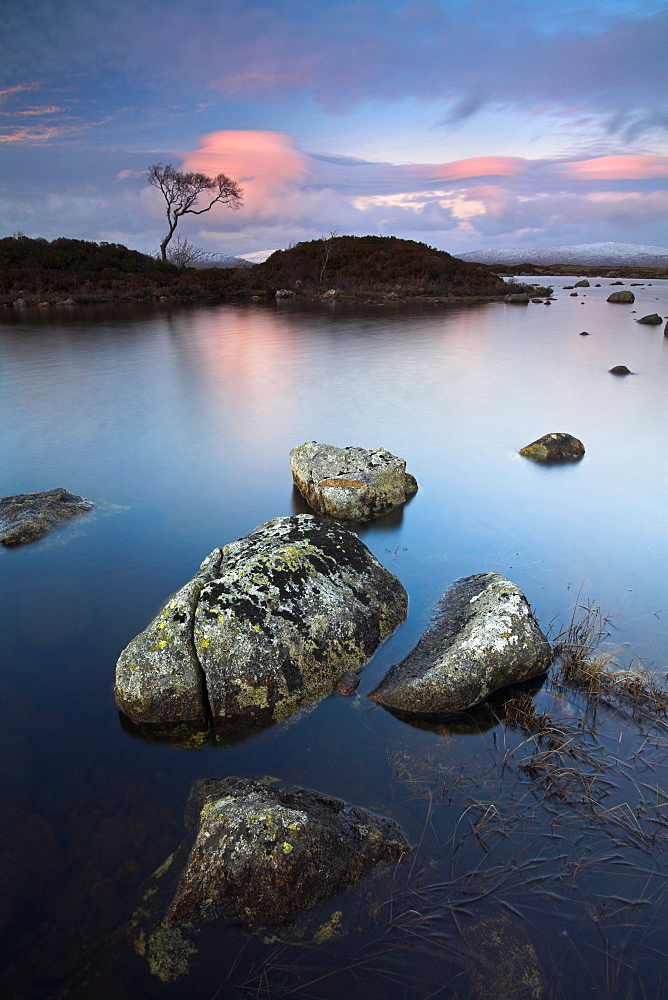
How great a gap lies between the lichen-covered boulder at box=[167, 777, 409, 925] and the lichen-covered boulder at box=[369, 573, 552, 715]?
1.18 metres

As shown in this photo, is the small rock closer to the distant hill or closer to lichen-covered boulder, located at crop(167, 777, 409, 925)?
lichen-covered boulder, located at crop(167, 777, 409, 925)

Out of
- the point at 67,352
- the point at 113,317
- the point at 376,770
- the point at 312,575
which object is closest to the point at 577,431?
the point at 312,575

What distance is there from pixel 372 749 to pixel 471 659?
1106mm

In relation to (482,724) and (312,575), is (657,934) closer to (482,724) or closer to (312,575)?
(482,724)

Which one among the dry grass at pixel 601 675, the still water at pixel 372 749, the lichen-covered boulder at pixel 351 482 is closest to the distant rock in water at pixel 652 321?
the still water at pixel 372 749

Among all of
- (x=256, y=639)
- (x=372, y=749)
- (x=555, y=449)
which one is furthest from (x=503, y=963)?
(x=555, y=449)

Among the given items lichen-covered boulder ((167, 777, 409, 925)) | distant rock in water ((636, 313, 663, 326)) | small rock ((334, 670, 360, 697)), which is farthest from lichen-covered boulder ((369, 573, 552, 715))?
distant rock in water ((636, 313, 663, 326))

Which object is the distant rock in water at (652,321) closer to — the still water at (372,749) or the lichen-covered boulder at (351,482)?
the still water at (372,749)

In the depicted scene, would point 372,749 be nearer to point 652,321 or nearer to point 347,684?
point 347,684

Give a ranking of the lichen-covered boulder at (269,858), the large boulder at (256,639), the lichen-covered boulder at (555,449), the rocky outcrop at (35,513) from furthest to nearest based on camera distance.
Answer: the lichen-covered boulder at (555,449)
the rocky outcrop at (35,513)
the large boulder at (256,639)
the lichen-covered boulder at (269,858)

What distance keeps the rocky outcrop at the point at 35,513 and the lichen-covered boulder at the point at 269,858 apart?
5227mm

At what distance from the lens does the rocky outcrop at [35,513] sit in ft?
23.2

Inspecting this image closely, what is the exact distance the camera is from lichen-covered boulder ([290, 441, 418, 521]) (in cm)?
789

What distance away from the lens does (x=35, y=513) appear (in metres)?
7.53
